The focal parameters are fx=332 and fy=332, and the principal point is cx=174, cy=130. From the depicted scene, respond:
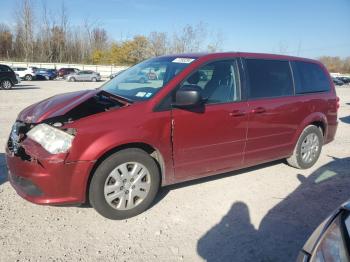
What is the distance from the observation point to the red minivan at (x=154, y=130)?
130 inches

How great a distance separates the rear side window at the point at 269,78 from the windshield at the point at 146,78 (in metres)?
0.96

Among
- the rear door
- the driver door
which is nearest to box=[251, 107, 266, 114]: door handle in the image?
the rear door

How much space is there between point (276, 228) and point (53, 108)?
110 inches

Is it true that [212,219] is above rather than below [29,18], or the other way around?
below

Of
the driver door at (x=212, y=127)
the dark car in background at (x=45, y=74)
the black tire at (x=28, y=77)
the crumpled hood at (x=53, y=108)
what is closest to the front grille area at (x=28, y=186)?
the crumpled hood at (x=53, y=108)

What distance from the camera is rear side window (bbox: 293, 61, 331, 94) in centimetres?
530

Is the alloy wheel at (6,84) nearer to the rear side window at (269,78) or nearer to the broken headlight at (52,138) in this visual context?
the broken headlight at (52,138)

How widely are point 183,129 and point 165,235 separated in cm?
119

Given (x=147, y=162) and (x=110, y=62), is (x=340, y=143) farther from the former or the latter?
(x=110, y=62)

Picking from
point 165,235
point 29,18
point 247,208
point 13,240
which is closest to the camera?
point 13,240

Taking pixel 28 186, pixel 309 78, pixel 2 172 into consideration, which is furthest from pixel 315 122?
pixel 2 172

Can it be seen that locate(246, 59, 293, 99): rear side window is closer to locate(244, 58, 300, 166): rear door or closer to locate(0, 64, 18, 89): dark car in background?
locate(244, 58, 300, 166): rear door

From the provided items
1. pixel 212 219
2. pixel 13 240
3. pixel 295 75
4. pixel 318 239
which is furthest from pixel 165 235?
pixel 295 75

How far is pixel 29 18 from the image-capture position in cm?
6162
